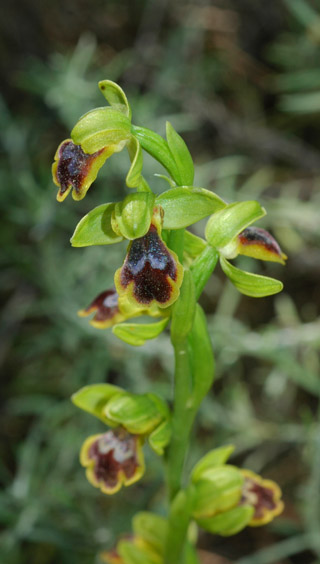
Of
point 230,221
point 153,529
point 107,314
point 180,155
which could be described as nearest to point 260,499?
point 153,529

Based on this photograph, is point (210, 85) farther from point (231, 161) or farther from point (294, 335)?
point (294, 335)

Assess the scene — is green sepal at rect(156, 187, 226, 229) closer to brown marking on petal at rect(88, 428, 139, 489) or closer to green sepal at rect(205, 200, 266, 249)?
green sepal at rect(205, 200, 266, 249)

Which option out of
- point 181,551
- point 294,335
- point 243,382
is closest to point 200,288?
point 181,551

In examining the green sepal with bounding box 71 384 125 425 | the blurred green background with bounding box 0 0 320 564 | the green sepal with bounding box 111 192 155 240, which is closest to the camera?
the green sepal with bounding box 111 192 155 240

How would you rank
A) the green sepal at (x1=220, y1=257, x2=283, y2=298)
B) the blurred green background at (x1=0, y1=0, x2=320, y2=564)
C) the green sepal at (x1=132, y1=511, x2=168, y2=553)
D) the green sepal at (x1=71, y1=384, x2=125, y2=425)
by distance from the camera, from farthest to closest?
1. the blurred green background at (x1=0, y1=0, x2=320, y2=564)
2. the green sepal at (x1=132, y1=511, x2=168, y2=553)
3. the green sepal at (x1=71, y1=384, x2=125, y2=425)
4. the green sepal at (x1=220, y1=257, x2=283, y2=298)

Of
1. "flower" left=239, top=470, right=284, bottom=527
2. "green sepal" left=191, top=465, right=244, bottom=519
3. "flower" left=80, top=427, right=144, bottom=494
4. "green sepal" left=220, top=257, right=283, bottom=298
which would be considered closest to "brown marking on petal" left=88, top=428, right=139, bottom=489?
"flower" left=80, top=427, right=144, bottom=494

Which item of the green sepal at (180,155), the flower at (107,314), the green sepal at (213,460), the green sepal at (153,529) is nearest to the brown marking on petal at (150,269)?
the green sepal at (180,155)

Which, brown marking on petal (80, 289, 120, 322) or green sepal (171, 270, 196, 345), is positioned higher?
green sepal (171, 270, 196, 345)
